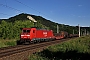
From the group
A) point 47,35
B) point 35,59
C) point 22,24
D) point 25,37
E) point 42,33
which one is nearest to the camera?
point 35,59

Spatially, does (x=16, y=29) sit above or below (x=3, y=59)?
above

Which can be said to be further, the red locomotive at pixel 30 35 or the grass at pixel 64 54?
the red locomotive at pixel 30 35

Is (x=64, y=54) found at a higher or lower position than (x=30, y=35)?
lower

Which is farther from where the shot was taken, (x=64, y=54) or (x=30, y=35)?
(x=30, y=35)

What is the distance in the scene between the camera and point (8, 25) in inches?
1967

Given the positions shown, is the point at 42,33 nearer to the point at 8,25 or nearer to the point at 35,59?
the point at 8,25

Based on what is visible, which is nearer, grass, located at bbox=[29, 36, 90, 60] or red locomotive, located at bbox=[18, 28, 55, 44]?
grass, located at bbox=[29, 36, 90, 60]

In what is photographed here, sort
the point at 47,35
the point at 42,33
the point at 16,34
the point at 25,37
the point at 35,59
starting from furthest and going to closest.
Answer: the point at 16,34, the point at 47,35, the point at 42,33, the point at 25,37, the point at 35,59

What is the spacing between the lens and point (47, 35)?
48969mm

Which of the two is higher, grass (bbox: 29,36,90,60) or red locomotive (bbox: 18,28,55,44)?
red locomotive (bbox: 18,28,55,44)

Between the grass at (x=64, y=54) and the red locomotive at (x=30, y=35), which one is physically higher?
the red locomotive at (x=30, y=35)

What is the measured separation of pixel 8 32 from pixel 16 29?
3.46 m

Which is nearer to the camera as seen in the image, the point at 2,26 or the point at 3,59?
the point at 3,59

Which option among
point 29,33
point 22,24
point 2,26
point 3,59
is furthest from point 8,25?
point 3,59
